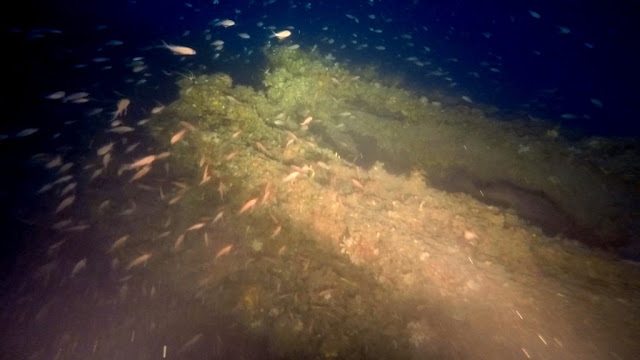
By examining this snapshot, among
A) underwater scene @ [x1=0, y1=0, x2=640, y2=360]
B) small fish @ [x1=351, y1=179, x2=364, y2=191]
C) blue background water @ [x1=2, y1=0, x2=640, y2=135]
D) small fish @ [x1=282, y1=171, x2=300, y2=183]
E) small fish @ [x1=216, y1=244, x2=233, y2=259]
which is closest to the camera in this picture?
underwater scene @ [x1=0, y1=0, x2=640, y2=360]

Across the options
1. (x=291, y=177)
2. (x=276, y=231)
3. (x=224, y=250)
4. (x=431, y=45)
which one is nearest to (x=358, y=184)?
(x=291, y=177)

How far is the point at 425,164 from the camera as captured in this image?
375 inches

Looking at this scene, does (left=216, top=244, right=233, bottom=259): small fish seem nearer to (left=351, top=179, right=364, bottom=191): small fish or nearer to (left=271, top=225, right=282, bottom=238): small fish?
(left=271, top=225, right=282, bottom=238): small fish

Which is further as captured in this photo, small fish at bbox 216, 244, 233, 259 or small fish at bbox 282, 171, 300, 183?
small fish at bbox 282, 171, 300, 183

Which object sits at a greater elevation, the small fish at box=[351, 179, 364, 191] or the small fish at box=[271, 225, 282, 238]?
the small fish at box=[351, 179, 364, 191]

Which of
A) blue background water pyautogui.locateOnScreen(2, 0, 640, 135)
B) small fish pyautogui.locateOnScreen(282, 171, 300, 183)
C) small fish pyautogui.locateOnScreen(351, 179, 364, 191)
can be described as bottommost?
blue background water pyautogui.locateOnScreen(2, 0, 640, 135)

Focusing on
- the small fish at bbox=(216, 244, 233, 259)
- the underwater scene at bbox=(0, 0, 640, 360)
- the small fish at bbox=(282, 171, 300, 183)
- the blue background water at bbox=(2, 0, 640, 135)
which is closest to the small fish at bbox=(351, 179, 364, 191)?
Result: the underwater scene at bbox=(0, 0, 640, 360)

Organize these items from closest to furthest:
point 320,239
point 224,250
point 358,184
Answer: point 224,250 < point 320,239 < point 358,184

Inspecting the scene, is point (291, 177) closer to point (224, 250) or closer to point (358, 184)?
point (358, 184)

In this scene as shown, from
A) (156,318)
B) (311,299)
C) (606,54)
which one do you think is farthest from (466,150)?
(606,54)

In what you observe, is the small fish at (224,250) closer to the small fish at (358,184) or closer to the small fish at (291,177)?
the small fish at (291,177)

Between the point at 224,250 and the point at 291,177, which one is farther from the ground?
the point at 291,177

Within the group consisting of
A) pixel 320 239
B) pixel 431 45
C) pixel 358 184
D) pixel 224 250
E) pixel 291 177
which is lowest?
pixel 431 45

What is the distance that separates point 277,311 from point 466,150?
6.99 m
